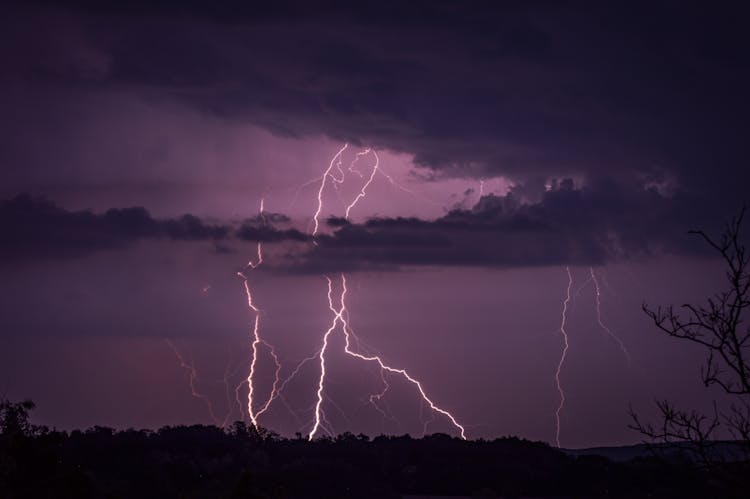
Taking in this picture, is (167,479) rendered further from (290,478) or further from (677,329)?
(677,329)

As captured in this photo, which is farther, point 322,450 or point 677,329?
point 322,450

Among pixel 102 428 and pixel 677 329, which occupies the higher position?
pixel 102 428

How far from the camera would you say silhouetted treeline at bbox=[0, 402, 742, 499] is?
217ft

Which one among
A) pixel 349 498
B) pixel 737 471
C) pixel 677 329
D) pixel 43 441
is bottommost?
pixel 737 471

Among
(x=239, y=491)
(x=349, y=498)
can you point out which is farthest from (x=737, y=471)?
(x=349, y=498)

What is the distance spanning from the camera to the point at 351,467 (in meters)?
75.4

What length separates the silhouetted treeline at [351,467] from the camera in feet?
217

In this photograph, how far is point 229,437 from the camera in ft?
295

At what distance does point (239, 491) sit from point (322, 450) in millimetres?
63715

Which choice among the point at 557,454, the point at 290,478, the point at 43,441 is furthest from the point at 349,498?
the point at 43,441

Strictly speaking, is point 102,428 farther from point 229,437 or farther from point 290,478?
point 290,478

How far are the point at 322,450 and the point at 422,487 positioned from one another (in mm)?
12994

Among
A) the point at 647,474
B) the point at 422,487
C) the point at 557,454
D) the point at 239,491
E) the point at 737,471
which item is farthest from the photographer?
the point at 557,454

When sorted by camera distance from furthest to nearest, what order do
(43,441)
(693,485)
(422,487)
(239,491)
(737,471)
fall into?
(422,487)
(693,485)
(43,441)
(239,491)
(737,471)
